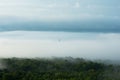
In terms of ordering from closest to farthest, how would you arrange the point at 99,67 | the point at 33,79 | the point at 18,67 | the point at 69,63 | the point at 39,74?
the point at 33,79
the point at 39,74
the point at 18,67
the point at 99,67
the point at 69,63

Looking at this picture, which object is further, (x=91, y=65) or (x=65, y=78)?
(x=91, y=65)

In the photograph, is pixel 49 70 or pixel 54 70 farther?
pixel 49 70

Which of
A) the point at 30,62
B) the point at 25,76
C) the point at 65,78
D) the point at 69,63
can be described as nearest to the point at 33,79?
the point at 25,76

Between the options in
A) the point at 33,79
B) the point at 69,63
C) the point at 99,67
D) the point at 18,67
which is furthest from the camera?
the point at 69,63

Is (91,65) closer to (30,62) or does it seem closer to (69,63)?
(69,63)
